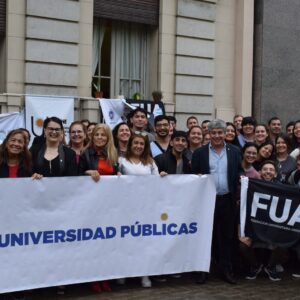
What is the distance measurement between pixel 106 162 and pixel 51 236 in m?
1.05

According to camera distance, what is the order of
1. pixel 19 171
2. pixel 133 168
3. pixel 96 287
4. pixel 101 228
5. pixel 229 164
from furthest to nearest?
pixel 229 164
pixel 133 168
pixel 96 287
pixel 101 228
pixel 19 171

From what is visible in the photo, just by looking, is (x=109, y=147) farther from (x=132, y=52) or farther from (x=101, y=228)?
(x=132, y=52)

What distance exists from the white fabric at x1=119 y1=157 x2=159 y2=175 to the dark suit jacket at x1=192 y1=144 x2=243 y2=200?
0.66 m

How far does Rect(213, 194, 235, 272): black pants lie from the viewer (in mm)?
7293

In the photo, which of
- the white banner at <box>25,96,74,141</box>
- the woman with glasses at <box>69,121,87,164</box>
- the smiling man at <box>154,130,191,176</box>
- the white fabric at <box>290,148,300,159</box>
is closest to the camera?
the smiling man at <box>154,130,191,176</box>

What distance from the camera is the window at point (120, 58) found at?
555 inches

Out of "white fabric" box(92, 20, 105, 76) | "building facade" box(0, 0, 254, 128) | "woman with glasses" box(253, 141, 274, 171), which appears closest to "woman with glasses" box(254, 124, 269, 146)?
"woman with glasses" box(253, 141, 274, 171)

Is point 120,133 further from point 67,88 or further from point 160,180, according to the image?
point 67,88

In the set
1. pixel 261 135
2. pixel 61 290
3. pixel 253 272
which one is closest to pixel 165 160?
pixel 253 272

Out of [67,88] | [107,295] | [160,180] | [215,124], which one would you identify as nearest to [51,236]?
[107,295]

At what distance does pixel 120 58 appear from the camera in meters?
14.5

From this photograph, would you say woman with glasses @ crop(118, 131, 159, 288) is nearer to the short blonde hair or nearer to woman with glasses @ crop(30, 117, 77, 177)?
the short blonde hair

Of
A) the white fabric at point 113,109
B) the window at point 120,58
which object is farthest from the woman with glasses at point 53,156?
the window at point 120,58

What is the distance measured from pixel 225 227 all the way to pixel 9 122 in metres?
4.65
